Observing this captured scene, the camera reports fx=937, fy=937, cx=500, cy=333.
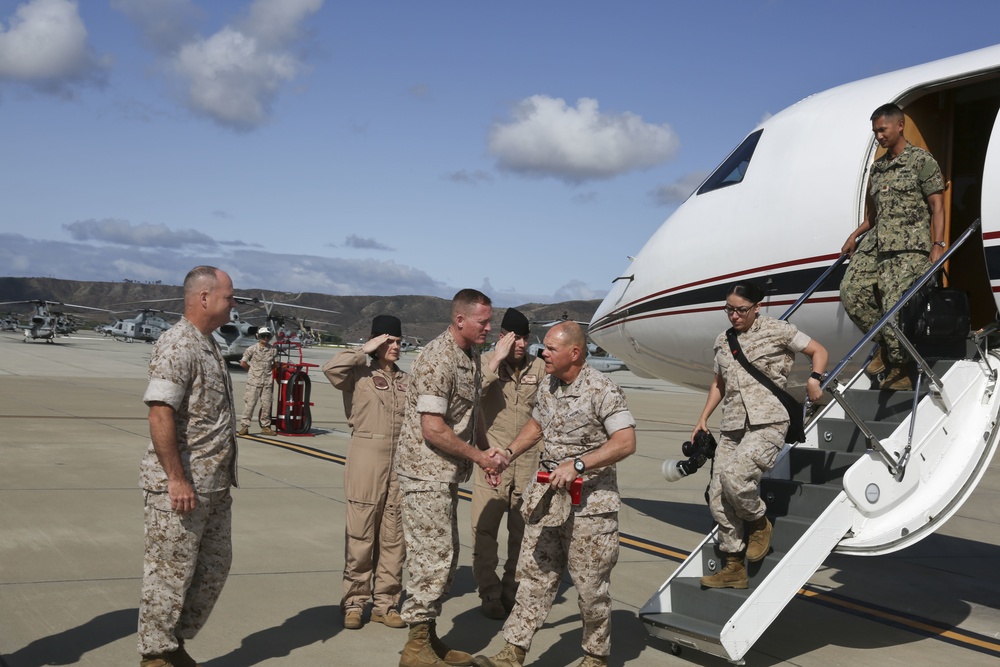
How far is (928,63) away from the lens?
742cm

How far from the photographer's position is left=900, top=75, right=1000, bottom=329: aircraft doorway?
7504mm

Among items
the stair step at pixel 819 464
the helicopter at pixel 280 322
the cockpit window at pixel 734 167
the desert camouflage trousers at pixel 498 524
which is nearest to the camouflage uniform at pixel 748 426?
the stair step at pixel 819 464

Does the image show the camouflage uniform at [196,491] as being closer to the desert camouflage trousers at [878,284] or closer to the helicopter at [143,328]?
the desert camouflage trousers at [878,284]

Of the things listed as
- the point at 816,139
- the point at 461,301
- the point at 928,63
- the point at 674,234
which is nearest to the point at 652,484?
the point at 674,234

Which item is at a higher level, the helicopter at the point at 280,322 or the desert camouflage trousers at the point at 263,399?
the helicopter at the point at 280,322

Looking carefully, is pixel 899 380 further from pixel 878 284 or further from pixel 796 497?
pixel 796 497

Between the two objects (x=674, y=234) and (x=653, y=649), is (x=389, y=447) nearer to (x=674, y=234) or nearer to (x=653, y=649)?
(x=653, y=649)

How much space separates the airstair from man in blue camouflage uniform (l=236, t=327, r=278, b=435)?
1119 cm

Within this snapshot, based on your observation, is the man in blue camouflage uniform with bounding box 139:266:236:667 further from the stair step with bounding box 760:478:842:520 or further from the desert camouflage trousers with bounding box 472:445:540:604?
the stair step with bounding box 760:478:842:520

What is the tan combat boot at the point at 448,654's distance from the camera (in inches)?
196

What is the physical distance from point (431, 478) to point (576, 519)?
2.60 ft

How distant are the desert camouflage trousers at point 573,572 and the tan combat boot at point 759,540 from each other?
4.09ft

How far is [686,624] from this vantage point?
5410mm

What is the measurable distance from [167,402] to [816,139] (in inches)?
231
